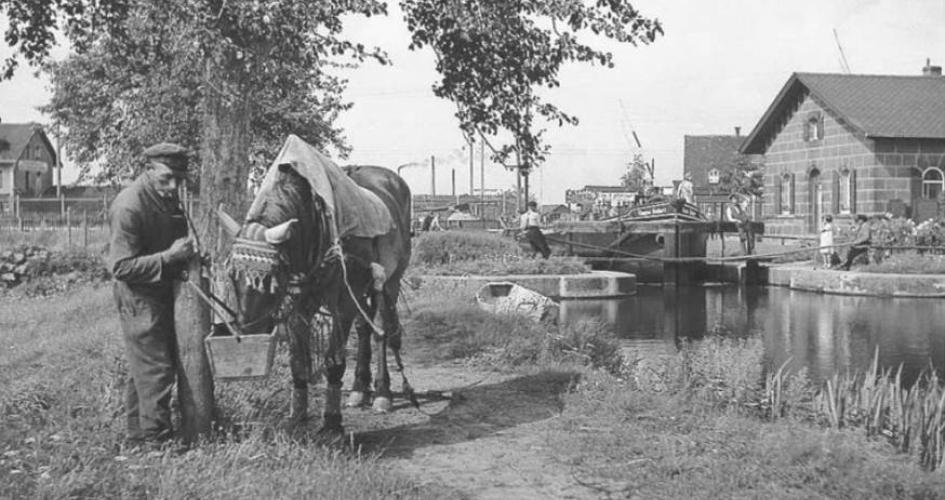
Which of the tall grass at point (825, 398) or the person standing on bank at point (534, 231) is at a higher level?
the person standing on bank at point (534, 231)

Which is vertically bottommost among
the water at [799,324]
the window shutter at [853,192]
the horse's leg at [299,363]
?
the water at [799,324]

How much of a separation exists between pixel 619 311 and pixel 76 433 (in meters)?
18.6

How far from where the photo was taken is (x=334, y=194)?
6.88 m

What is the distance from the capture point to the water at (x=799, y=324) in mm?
16203

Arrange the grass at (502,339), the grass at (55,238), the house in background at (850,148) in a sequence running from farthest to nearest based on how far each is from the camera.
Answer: the house in background at (850,148), the grass at (55,238), the grass at (502,339)

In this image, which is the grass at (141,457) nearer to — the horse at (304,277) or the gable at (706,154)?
the horse at (304,277)

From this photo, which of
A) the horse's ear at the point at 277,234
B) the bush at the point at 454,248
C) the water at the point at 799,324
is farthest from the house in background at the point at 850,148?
the horse's ear at the point at 277,234

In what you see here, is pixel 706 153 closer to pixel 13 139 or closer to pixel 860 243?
pixel 860 243

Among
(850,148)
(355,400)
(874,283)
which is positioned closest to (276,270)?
(355,400)

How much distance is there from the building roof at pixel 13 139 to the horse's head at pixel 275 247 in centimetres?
8427

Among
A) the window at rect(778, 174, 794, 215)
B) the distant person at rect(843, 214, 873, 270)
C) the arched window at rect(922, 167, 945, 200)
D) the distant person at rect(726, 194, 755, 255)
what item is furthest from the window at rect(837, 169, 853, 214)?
the distant person at rect(843, 214, 873, 270)

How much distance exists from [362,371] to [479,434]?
142 cm

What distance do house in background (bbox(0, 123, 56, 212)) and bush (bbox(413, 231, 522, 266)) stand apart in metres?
63.4

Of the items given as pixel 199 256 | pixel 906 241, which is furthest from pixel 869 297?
pixel 199 256
